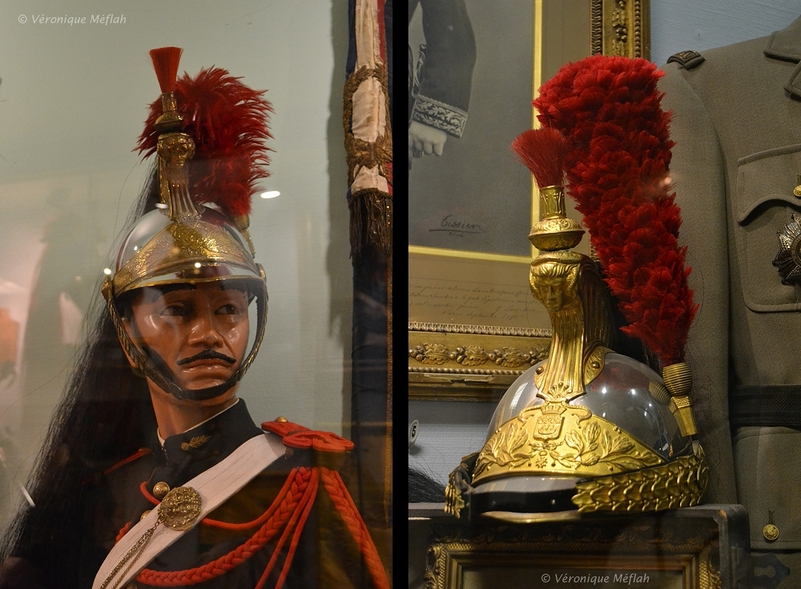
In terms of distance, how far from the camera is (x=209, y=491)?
0.99 meters

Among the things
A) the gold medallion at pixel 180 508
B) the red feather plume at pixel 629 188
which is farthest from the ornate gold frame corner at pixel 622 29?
the gold medallion at pixel 180 508

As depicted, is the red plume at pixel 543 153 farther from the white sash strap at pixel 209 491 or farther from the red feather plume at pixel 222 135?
the white sash strap at pixel 209 491

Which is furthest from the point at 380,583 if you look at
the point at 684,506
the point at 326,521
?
the point at 684,506

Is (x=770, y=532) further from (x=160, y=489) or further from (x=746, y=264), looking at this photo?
(x=160, y=489)

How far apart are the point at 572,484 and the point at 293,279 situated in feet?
1.28

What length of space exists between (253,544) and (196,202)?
1.30 ft

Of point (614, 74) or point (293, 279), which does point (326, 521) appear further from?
point (614, 74)

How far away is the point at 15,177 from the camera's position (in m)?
1.03

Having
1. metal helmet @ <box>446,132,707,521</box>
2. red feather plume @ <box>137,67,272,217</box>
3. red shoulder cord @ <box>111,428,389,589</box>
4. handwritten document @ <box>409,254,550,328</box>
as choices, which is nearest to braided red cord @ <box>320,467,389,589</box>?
red shoulder cord @ <box>111,428,389,589</box>

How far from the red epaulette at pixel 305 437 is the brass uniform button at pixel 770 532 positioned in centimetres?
47

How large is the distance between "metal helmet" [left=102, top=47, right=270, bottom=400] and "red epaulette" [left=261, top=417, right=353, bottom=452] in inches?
2.8

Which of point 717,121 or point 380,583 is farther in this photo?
point 717,121

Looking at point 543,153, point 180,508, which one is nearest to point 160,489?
point 180,508

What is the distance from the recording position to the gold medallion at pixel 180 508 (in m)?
0.99
